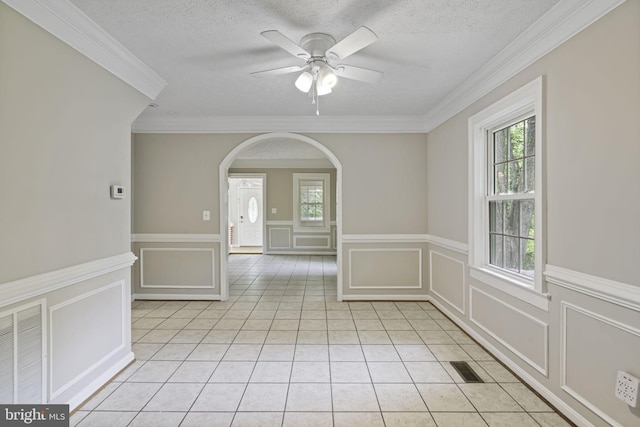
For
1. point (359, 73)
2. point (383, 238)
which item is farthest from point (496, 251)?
point (359, 73)

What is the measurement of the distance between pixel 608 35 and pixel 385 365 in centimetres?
253

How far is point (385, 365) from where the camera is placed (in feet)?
8.52

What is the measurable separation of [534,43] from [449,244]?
2.08 metres

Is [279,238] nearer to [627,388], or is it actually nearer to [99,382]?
[99,382]

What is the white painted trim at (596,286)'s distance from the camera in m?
1.50

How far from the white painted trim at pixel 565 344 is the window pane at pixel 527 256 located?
1.62 feet

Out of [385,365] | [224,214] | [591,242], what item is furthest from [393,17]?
[224,214]

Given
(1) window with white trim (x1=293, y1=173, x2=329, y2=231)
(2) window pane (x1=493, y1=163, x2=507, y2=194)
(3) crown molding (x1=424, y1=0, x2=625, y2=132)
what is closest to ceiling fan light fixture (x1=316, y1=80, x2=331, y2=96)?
(3) crown molding (x1=424, y1=0, x2=625, y2=132)

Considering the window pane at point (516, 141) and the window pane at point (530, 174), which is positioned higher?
the window pane at point (516, 141)

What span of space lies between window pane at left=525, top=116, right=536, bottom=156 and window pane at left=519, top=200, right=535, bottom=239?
1.25 ft

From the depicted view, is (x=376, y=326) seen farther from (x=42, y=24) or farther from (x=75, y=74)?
(x=42, y=24)

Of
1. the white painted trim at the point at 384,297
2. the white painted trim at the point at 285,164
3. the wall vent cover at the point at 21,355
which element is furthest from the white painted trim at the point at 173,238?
the white painted trim at the point at 285,164

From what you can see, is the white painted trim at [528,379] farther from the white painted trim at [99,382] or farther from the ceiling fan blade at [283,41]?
the white painted trim at [99,382]

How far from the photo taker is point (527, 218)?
244cm
